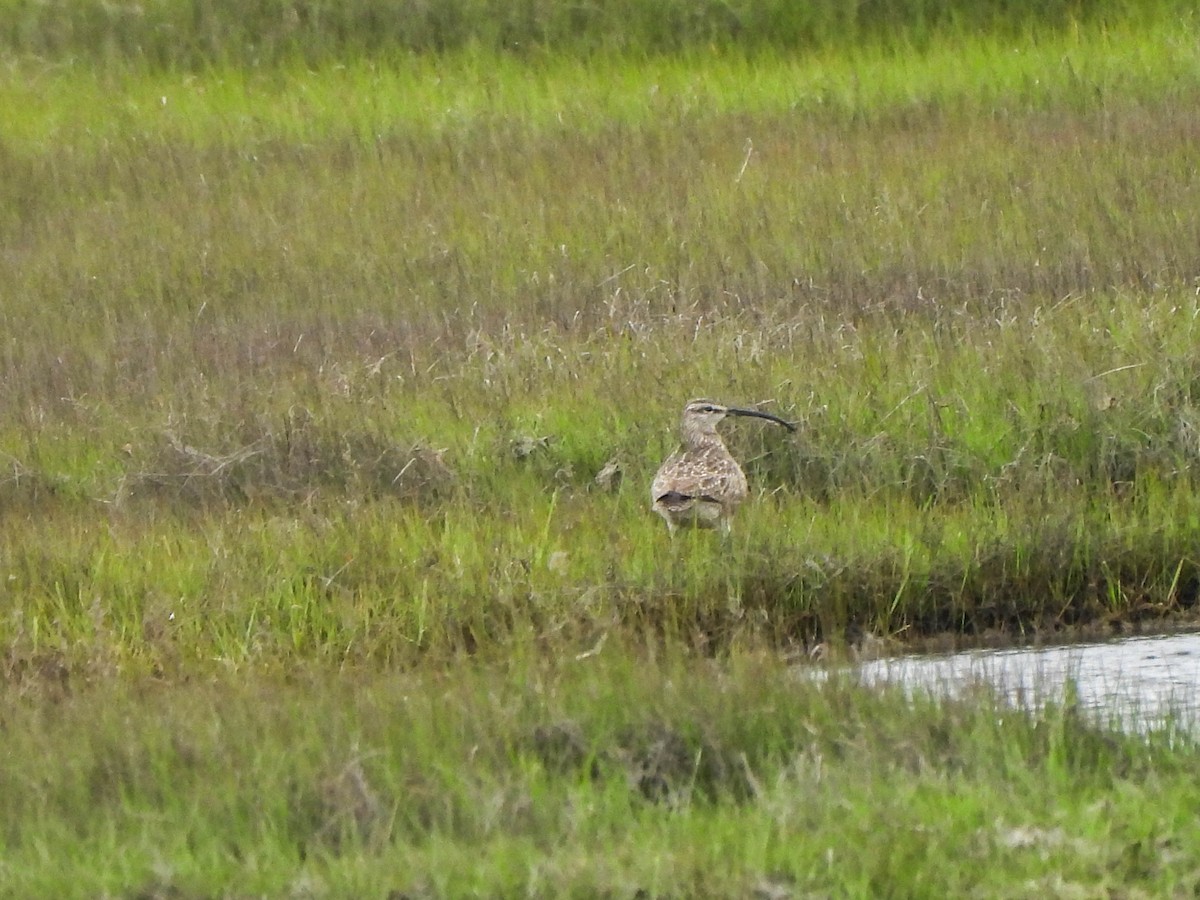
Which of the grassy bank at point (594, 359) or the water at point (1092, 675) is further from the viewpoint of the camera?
the grassy bank at point (594, 359)

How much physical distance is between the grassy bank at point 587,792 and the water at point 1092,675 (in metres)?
0.28

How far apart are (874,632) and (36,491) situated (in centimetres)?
451

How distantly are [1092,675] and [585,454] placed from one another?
345cm

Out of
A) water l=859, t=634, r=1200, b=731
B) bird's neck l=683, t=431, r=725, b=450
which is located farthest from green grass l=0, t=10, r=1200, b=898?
bird's neck l=683, t=431, r=725, b=450

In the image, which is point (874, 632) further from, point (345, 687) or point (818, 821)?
point (818, 821)

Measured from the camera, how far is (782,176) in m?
15.1

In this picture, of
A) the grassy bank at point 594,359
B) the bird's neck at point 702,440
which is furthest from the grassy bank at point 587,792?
the bird's neck at point 702,440

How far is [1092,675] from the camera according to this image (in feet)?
23.1

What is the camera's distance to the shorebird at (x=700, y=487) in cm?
866

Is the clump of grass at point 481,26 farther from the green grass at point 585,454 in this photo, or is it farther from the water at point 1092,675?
the water at point 1092,675

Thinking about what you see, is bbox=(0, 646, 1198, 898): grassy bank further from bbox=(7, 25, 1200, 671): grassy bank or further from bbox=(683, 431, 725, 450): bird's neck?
bbox=(683, 431, 725, 450): bird's neck

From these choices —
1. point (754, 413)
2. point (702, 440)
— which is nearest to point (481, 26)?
point (754, 413)

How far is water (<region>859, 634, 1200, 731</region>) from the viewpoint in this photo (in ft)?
19.9

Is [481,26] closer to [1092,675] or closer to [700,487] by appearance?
[700,487]
